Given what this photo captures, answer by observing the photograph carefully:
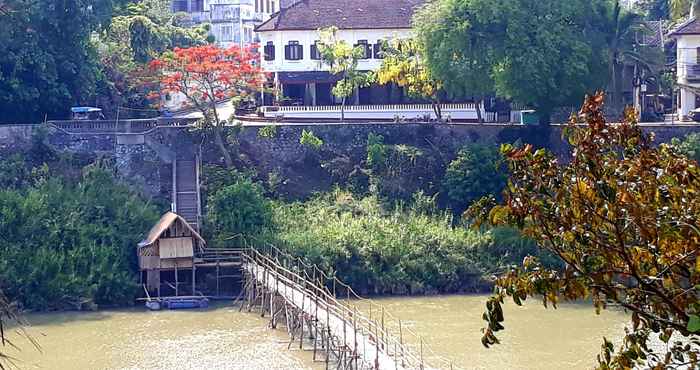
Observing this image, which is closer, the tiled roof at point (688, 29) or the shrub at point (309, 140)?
the shrub at point (309, 140)

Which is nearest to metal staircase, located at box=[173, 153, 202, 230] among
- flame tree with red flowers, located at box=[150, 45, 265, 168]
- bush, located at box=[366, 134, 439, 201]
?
flame tree with red flowers, located at box=[150, 45, 265, 168]

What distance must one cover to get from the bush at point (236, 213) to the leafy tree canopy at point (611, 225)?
27063 mm

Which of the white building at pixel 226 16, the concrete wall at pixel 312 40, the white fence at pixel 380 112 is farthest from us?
the white building at pixel 226 16

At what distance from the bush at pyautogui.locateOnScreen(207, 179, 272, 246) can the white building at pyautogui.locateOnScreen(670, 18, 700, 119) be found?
1679 centimetres

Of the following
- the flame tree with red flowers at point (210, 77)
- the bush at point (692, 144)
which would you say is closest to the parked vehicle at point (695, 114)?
the bush at point (692, 144)

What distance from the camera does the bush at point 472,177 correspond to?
37.3 m

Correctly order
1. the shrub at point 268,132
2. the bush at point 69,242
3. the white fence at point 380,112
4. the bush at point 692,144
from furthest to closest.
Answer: the white fence at point 380,112 < the shrub at point 268,132 < the bush at point 692,144 < the bush at point 69,242

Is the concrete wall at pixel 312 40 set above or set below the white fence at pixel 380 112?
above

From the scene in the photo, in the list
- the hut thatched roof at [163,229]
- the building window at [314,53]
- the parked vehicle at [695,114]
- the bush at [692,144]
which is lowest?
the hut thatched roof at [163,229]

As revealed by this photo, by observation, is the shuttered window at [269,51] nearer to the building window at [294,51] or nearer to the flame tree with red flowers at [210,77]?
the building window at [294,51]

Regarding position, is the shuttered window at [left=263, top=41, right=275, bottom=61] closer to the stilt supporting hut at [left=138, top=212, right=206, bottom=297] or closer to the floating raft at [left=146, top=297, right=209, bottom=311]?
the stilt supporting hut at [left=138, top=212, right=206, bottom=297]

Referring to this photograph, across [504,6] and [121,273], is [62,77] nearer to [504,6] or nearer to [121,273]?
[121,273]

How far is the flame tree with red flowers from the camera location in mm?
38844

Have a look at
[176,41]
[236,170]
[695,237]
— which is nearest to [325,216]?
[236,170]
